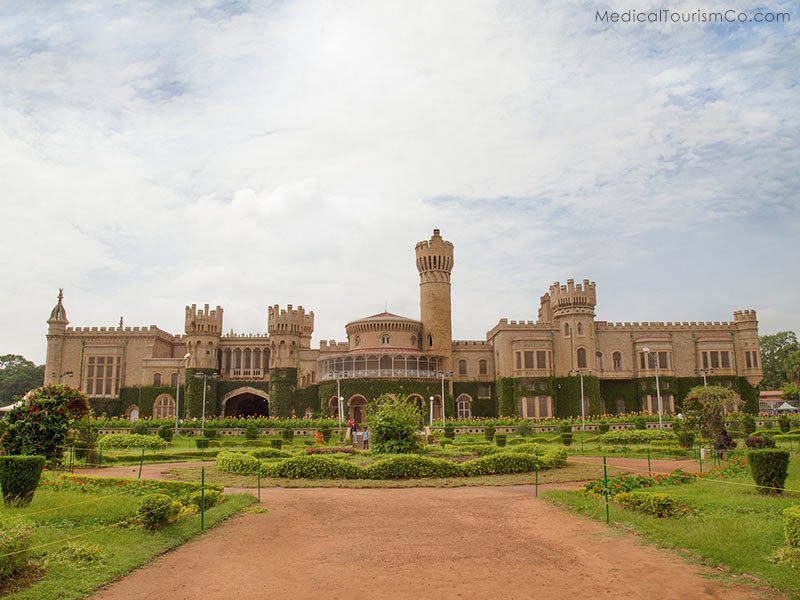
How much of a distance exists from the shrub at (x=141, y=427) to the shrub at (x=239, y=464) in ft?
79.3

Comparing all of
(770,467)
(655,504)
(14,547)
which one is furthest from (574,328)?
(14,547)

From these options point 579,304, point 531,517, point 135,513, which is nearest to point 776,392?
point 579,304

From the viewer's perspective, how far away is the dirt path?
1049 centimetres

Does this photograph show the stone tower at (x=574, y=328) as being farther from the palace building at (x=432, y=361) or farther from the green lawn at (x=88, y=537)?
the green lawn at (x=88, y=537)

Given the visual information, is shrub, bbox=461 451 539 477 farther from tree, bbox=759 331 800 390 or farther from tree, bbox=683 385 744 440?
tree, bbox=759 331 800 390

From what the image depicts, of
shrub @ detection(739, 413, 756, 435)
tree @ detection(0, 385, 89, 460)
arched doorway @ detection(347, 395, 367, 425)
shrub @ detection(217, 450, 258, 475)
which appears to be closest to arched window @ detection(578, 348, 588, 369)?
shrub @ detection(739, 413, 756, 435)

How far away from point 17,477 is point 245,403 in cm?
5242

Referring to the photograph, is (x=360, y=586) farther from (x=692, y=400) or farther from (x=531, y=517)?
(x=692, y=400)

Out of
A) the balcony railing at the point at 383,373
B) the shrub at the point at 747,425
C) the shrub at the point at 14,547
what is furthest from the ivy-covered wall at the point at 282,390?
the shrub at the point at 14,547

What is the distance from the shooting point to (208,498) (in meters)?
17.0

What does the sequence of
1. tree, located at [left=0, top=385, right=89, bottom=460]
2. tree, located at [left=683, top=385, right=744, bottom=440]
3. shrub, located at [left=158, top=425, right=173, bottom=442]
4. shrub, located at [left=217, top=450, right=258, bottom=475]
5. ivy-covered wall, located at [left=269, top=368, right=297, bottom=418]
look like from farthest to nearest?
ivy-covered wall, located at [left=269, top=368, right=297, bottom=418] < shrub, located at [left=158, top=425, right=173, bottom=442] < tree, located at [left=683, top=385, right=744, bottom=440] < shrub, located at [left=217, top=450, right=258, bottom=475] < tree, located at [left=0, top=385, right=89, bottom=460]

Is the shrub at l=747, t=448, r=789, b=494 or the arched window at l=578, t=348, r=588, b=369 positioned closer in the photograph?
the shrub at l=747, t=448, r=789, b=494

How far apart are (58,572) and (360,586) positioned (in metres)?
4.80

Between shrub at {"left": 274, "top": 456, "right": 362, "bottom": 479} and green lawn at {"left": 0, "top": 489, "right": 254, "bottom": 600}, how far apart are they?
17.6ft
